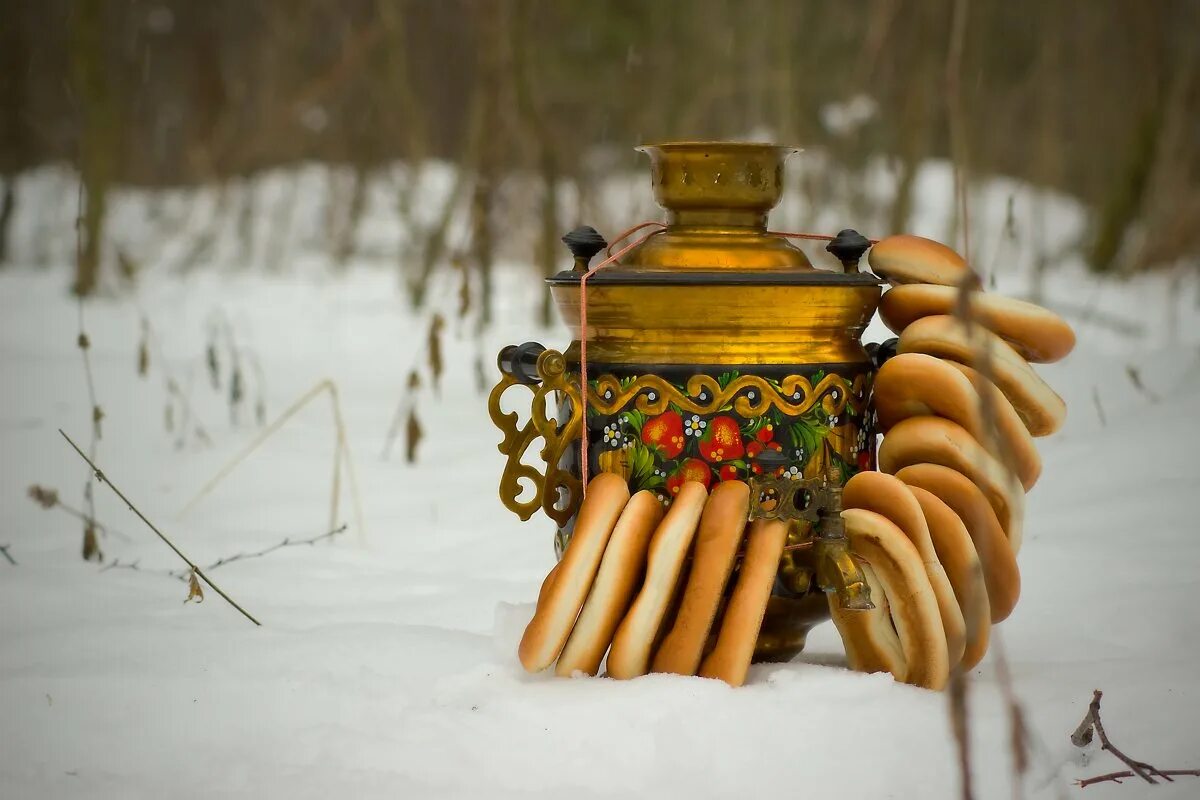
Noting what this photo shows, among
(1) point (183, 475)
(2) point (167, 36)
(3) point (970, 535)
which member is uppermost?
(2) point (167, 36)

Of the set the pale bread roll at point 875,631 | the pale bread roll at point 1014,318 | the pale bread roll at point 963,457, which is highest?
the pale bread roll at point 1014,318

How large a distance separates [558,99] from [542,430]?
8153 mm

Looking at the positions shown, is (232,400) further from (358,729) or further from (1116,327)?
(1116,327)

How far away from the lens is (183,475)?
3.58 meters

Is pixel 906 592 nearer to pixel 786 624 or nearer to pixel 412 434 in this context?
pixel 786 624

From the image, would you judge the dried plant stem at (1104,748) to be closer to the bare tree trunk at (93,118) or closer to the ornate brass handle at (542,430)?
the ornate brass handle at (542,430)

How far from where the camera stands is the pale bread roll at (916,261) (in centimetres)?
195

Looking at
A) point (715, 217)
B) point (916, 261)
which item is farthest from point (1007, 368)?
point (715, 217)

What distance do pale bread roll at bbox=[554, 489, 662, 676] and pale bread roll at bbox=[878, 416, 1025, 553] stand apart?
1.26 feet

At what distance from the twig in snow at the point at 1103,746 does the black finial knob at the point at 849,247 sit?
673 mm

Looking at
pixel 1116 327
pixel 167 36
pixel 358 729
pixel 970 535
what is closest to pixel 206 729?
pixel 358 729

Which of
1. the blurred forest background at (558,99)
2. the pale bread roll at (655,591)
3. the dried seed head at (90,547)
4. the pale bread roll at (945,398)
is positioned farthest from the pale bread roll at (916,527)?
the blurred forest background at (558,99)

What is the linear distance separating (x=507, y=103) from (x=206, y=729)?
479 cm

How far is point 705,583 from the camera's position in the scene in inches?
69.6
